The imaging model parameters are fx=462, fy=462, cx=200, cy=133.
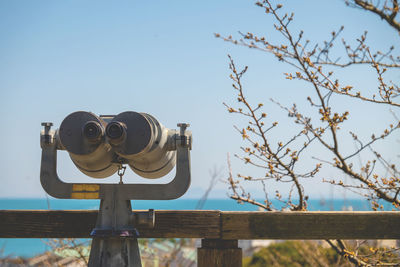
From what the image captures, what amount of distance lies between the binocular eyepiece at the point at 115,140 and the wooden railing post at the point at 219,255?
0.44 m

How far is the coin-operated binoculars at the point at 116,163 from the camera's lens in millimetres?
1836

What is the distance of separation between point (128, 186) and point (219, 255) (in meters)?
0.51

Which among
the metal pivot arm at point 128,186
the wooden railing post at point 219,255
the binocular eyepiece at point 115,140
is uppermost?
the binocular eyepiece at point 115,140

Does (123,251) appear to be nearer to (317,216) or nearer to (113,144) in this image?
(113,144)

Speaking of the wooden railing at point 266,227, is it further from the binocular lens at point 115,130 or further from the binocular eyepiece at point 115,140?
the binocular lens at point 115,130

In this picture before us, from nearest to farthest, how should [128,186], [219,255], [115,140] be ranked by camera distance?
1. [115,140]
2. [128,186]
3. [219,255]

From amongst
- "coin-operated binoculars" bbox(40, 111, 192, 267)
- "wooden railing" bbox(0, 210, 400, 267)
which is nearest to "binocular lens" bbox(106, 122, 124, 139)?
"coin-operated binoculars" bbox(40, 111, 192, 267)

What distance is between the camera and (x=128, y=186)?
1.92m

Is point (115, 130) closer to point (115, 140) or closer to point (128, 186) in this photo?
point (115, 140)

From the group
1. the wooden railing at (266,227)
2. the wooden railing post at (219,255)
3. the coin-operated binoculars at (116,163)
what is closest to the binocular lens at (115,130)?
the coin-operated binoculars at (116,163)

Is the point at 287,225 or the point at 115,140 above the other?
the point at 115,140

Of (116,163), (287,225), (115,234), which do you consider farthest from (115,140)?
(287,225)

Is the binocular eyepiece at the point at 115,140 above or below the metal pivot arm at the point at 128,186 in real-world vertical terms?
above

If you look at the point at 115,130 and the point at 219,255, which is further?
the point at 219,255
